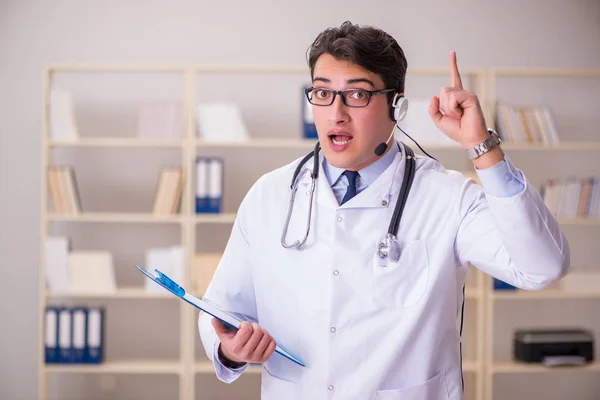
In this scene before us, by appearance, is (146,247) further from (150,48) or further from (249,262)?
(249,262)

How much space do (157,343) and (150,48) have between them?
1.66 m

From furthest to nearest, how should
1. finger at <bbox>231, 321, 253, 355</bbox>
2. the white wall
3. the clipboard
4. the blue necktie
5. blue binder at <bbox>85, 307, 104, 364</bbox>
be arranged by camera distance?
the white wall → blue binder at <bbox>85, 307, 104, 364</bbox> → the blue necktie → finger at <bbox>231, 321, 253, 355</bbox> → the clipboard

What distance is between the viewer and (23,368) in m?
4.29

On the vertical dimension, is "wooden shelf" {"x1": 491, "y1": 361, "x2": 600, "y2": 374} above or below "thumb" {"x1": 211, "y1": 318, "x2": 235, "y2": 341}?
below

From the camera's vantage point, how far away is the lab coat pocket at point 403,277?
1522 mm

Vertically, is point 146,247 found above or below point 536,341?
above

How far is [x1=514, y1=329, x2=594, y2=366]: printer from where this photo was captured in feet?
12.8

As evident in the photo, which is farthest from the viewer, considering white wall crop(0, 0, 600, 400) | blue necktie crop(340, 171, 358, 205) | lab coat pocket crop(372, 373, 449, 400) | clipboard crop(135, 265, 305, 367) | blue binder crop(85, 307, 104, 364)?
white wall crop(0, 0, 600, 400)

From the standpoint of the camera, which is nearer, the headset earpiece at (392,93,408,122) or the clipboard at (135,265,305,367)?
the clipboard at (135,265,305,367)

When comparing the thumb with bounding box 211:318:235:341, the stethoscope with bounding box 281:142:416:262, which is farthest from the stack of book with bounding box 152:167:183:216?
the thumb with bounding box 211:318:235:341

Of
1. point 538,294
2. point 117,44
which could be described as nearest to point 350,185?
point 538,294

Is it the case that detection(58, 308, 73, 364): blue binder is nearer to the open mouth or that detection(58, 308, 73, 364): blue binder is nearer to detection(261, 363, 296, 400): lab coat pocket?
detection(261, 363, 296, 400): lab coat pocket

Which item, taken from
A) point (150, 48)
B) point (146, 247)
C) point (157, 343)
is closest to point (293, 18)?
point (150, 48)

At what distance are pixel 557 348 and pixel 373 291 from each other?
2704 millimetres
